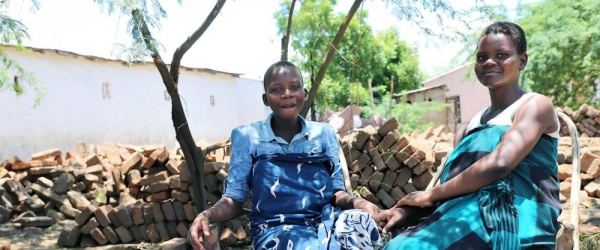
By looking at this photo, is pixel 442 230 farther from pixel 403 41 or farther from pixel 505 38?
pixel 403 41

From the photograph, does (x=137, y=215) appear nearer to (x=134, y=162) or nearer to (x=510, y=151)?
(x=134, y=162)

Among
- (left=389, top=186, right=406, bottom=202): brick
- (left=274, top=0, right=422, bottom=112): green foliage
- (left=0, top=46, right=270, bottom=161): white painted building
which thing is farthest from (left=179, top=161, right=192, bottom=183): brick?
(left=274, top=0, right=422, bottom=112): green foliage

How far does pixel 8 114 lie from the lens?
14.1 m

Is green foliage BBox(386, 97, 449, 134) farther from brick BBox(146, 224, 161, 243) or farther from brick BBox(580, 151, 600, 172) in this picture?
brick BBox(146, 224, 161, 243)

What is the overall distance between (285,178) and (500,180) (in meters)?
0.86

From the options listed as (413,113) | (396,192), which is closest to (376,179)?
(396,192)

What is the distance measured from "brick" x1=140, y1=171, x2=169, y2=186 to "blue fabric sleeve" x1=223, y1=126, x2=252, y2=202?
14.6 ft

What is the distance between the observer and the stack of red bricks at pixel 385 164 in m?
6.75

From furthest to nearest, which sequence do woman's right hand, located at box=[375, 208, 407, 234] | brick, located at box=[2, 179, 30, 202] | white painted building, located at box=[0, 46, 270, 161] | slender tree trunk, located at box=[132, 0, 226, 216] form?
white painted building, located at box=[0, 46, 270, 161]
brick, located at box=[2, 179, 30, 202]
slender tree trunk, located at box=[132, 0, 226, 216]
woman's right hand, located at box=[375, 208, 407, 234]

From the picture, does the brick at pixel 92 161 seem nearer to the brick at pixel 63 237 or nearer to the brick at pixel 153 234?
the brick at pixel 63 237

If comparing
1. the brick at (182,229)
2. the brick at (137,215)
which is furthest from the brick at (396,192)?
the brick at (137,215)

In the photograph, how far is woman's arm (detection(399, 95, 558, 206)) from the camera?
7.17 ft

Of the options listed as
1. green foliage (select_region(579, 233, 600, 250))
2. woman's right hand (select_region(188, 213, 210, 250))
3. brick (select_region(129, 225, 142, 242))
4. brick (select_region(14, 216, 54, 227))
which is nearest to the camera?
woman's right hand (select_region(188, 213, 210, 250))

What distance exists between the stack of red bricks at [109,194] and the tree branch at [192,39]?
148 cm
